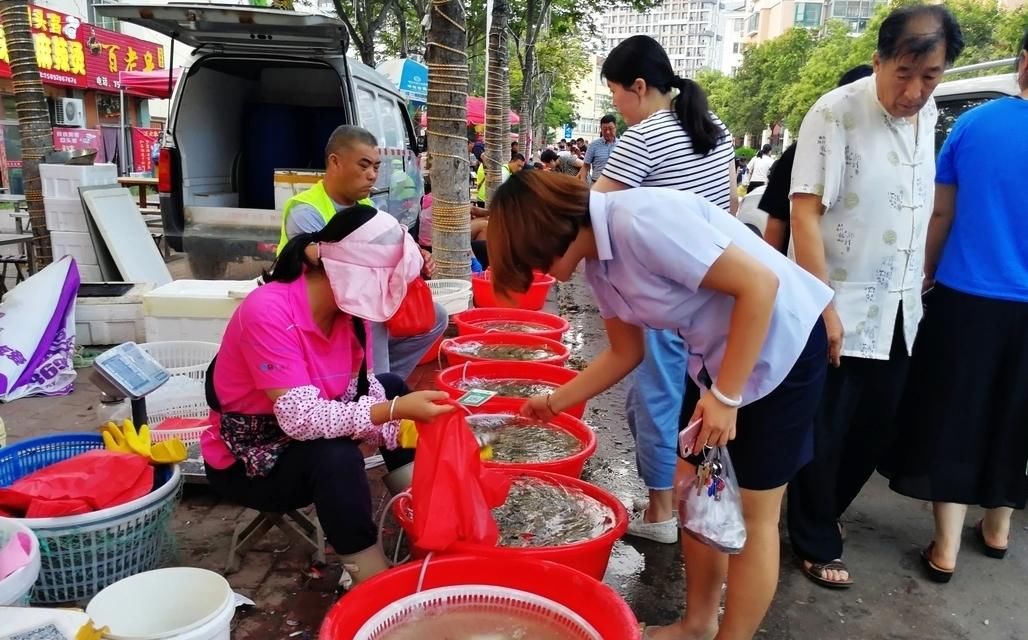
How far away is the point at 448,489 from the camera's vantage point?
1760 millimetres

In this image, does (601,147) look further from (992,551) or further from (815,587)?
(815,587)

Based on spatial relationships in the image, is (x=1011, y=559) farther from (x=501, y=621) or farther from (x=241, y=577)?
(x=241, y=577)

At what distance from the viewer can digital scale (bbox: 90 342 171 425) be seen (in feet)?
7.36

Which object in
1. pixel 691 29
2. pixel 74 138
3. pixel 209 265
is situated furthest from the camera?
pixel 691 29

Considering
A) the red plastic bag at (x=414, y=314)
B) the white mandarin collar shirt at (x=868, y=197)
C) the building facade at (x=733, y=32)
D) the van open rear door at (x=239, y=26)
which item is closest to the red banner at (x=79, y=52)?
the van open rear door at (x=239, y=26)

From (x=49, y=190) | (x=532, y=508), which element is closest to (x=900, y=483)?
(x=532, y=508)

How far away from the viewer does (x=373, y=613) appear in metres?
1.63

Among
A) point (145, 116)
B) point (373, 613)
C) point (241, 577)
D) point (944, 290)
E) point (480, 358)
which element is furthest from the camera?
point (145, 116)

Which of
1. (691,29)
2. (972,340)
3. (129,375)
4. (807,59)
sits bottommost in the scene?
(129,375)

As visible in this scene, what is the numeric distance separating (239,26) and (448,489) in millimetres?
4083

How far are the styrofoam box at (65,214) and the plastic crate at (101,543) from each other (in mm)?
3405

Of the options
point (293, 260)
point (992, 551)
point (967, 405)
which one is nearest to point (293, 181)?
point (293, 260)

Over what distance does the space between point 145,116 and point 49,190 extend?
16464 millimetres

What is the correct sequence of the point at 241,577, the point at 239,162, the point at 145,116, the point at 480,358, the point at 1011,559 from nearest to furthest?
the point at 241,577 < the point at 1011,559 < the point at 480,358 < the point at 239,162 < the point at 145,116
